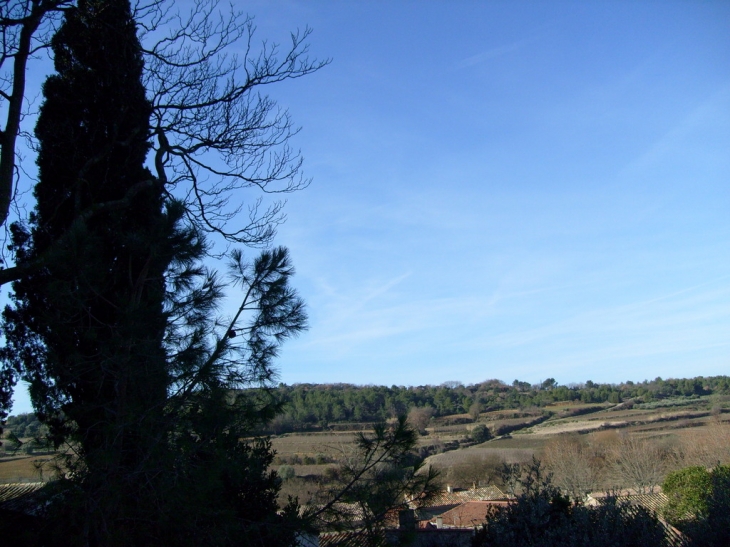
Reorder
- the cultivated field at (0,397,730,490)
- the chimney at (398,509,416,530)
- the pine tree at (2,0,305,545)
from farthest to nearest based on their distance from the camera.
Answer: the cultivated field at (0,397,730,490), the chimney at (398,509,416,530), the pine tree at (2,0,305,545)

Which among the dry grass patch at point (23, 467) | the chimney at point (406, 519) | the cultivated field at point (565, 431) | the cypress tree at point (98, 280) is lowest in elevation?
the cultivated field at point (565, 431)

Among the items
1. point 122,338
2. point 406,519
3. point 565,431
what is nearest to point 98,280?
point 122,338

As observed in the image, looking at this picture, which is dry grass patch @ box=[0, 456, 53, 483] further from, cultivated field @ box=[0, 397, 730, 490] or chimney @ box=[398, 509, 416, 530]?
cultivated field @ box=[0, 397, 730, 490]

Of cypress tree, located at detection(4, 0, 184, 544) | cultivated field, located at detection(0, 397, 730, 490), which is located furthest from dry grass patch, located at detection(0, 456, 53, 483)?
cultivated field, located at detection(0, 397, 730, 490)

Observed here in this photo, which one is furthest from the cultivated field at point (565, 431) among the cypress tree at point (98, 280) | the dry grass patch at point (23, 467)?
the cypress tree at point (98, 280)

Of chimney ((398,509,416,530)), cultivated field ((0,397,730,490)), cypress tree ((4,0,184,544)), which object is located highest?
cypress tree ((4,0,184,544))

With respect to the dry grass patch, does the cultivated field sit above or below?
below

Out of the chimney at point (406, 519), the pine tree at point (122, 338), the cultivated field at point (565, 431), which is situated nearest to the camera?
the pine tree at point (122, 338)

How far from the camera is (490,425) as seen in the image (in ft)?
222

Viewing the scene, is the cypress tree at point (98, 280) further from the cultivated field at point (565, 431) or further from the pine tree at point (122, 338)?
the cultivated field at point (565, 431)

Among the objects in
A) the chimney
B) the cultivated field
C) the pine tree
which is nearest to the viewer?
the pine tree

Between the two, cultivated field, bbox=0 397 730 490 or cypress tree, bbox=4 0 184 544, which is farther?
cultivated field, bbox=0 397 730 490

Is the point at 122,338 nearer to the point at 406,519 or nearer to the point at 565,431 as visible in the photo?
the point at 406,519

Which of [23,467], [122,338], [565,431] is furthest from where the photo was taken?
[565,431]
